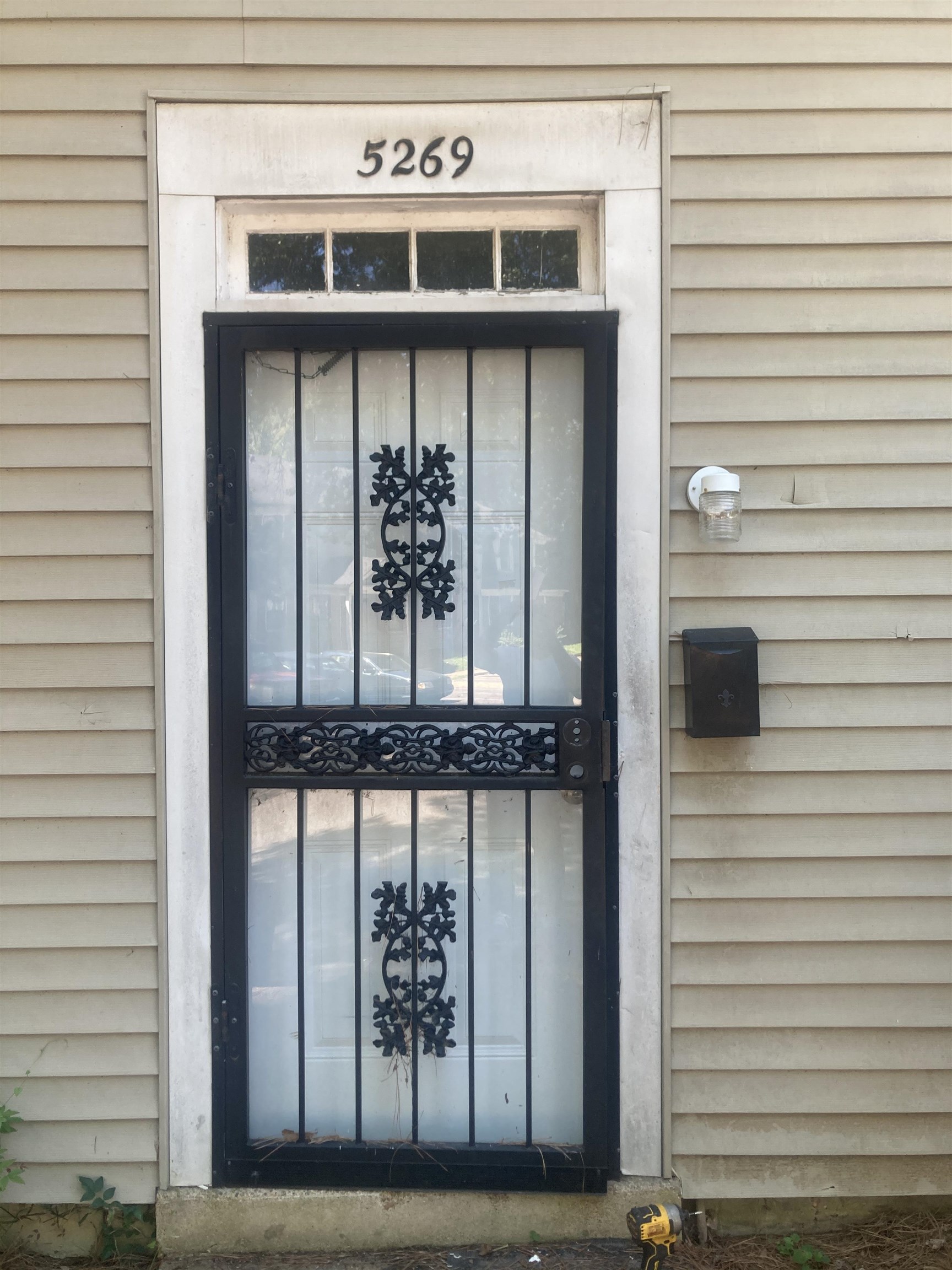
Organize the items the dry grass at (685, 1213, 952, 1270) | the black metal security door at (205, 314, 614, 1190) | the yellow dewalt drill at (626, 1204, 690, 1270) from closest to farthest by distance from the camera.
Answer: the yellow dewalt drill at (626, 1204, 690, 1270) → the dry grass at (685, 1213, 952, 1270) → the black metal security door at (205, 314, 614, 1190)

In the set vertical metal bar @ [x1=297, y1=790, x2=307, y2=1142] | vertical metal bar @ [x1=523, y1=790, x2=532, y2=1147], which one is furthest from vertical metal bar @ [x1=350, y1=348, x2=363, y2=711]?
vertical metal bar @ [x1=523, y1=790, x2=532, y2=1147]

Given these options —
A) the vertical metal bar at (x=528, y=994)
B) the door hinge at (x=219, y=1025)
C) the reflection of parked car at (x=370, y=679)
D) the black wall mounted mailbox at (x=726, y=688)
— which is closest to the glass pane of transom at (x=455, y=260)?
the reflection of parked car at (x=370, y=679)

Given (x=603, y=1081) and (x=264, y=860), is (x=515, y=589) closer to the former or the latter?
(x=264, y=860)

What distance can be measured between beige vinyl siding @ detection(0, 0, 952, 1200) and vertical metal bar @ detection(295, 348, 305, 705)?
1.34 ft

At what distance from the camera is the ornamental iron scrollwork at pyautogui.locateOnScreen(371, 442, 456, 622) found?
262 cm

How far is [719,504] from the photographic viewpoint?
2488mm

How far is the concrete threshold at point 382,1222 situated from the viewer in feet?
8.45

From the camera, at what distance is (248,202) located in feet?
8.46

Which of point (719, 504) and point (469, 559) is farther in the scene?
point (469, 559)

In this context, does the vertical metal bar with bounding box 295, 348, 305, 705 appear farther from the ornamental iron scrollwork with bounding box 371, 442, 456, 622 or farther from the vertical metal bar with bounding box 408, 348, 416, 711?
the vertical metal bar with bounding box 408, 348, 416, 711

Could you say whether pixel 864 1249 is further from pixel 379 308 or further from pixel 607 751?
pixel 379 308

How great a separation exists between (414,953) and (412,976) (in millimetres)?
67

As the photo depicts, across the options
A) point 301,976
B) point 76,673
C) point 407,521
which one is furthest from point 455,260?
point 301,976

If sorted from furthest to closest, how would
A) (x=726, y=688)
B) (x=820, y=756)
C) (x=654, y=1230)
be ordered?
(x=820, y=756), (x=726, y=688), (x=654, y=1230)
